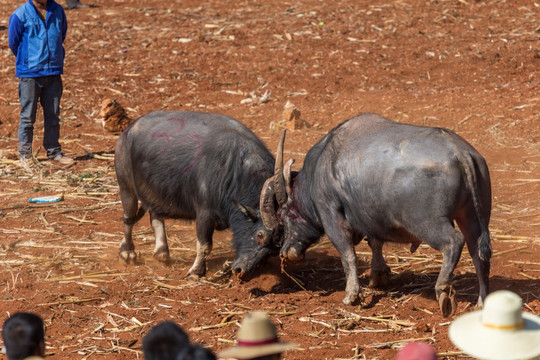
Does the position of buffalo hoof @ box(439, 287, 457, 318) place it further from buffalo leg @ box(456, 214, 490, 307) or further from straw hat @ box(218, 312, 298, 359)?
straw hat @ box(218, 312, 298, 359)

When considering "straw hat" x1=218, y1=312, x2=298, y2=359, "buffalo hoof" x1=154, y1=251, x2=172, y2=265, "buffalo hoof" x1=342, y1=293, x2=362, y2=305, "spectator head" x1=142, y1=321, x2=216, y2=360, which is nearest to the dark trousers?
"buffalo hoof" x1=154, y1=251, x2=172, y2=265

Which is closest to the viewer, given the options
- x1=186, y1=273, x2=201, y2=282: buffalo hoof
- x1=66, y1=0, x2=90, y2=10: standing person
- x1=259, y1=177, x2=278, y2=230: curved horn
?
x1=259, y1=177, x2=278, y2=230: curved horn

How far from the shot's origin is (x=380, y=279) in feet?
25.6

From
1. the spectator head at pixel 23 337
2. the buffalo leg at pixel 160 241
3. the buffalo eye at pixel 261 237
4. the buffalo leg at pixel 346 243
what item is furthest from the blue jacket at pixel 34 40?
the spectator head at pixel 23 337

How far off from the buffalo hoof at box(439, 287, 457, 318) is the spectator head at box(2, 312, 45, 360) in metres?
3.55

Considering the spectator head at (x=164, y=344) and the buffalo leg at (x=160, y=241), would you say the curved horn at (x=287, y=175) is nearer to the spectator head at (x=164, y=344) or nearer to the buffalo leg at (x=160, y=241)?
the buffalo leg at (x=160, y=241)

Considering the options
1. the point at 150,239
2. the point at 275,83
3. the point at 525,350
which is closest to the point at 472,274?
the point at 150,239

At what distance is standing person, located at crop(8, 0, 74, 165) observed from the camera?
12.1 m

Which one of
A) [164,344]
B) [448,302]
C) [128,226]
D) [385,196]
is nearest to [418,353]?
[164,344]

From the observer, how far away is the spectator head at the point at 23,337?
4.14 metres

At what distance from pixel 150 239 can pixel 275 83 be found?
7393mm

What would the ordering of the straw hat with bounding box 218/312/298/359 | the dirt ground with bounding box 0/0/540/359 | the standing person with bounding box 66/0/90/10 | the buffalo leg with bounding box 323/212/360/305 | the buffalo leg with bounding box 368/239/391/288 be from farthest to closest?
the standing person with bounding box 66/0/90/10, the buffalo leg with bounding box 368/239/391/288, the buffalo leg with bounding box 323/212/360/305, the dirt ground with bounding box 0/0/540/359, the straw hat with bounding box 218/312/298/359

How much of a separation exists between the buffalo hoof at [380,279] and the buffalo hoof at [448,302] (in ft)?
3.79

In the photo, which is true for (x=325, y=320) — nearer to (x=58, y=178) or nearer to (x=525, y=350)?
(x=525, y=350)
